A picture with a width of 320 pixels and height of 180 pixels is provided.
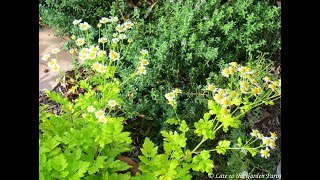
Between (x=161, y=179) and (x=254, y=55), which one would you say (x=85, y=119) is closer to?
(x=161, y=179)

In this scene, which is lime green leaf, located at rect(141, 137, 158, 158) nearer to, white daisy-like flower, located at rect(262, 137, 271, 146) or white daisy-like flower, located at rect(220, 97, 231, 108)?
white daisy-like flower, located at rect(220, 97, 231, 108)

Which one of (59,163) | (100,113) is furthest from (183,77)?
(59,163)

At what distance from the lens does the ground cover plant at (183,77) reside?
224 centimetres

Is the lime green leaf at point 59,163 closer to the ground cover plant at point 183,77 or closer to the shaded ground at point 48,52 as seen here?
the ground cover plant at point 183,77

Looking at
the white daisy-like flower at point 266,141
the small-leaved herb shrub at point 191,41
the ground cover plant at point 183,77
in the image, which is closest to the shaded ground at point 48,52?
the ground cover plant at point 183,77

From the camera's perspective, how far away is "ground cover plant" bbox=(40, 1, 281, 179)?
224 centimetres

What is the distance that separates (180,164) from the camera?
2.12m

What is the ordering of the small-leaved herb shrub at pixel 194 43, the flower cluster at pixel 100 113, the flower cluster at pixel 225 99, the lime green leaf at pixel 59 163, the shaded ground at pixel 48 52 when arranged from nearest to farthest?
the lime green leaf at pixel 59 163 → the flower cluster at pixel 100 113 → the flower cluster at pixel 225 99 → the small-leaved herb shrub at pixel 194 43 → the shaded ground at pixel 48 52

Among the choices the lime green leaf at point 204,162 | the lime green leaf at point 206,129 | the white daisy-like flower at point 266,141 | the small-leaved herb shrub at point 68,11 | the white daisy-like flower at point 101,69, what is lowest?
the lime green leaf at point 204,162

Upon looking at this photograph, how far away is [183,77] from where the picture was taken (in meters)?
3.03

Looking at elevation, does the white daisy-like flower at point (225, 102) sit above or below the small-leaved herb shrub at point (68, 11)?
below

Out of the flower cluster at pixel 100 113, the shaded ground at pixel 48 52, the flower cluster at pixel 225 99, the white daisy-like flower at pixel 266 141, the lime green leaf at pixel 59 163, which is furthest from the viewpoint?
the shaded ground at pixel 48 52

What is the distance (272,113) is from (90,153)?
156 centimetres

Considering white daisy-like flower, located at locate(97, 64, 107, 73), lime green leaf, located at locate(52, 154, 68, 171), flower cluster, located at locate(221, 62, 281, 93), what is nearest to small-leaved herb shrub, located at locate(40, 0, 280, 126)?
flower cluster, located at locate(221, 62, 281, 93)
